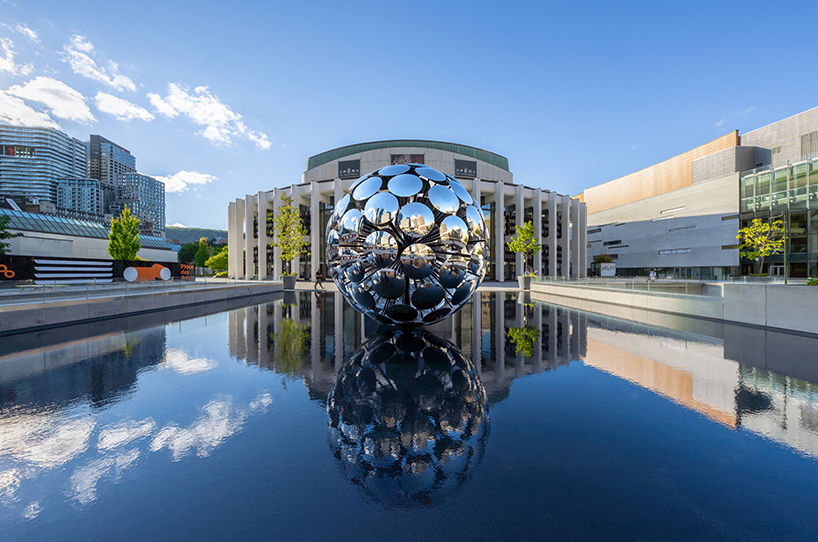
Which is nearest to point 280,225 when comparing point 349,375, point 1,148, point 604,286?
point 604,286

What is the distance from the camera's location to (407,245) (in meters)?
6.11

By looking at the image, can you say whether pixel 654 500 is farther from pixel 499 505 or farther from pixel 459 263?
pixel 459 263

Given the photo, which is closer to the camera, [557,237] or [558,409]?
[558,409]

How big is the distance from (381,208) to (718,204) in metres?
58.8

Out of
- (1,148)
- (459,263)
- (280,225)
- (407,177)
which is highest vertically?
(1,148)

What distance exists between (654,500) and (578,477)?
1.60 ft

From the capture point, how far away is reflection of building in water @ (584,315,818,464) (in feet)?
12.3

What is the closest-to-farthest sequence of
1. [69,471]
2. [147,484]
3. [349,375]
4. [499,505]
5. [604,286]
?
[499,505] → [147,484] → [69,471] → [349,375] → [604,286]

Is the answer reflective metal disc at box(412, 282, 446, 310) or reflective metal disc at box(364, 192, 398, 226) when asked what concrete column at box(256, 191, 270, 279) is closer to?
reflective metal disc at box(364, 192, 398, 226)

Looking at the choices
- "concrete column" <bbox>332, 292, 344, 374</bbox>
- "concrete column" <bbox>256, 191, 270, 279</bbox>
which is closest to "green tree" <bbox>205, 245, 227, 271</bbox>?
"concrete column" <bbox>256, 191, 270, 279</bbox>

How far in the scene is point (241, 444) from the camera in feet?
10.6

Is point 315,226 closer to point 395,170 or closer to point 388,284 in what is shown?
point 395,170

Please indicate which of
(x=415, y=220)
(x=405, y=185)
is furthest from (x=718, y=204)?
(x=415, y=220)

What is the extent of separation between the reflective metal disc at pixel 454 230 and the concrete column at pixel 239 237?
55865mm
